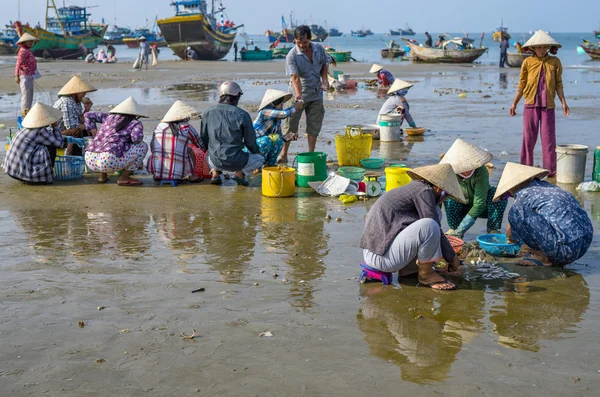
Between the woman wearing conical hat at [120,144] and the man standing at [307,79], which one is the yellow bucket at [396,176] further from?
the woman wearing conical hat at [120,144]

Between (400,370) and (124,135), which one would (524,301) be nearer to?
(400,370)

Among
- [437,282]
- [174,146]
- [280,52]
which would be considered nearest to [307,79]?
[174,146]

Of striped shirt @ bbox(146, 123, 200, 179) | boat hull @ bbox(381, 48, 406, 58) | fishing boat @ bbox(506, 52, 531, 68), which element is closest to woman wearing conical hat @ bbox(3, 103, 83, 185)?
striped shirt @ bbox(146, 123, 200, 179)

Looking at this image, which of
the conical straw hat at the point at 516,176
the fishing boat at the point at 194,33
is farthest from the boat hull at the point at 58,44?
the conical straw hat at the point at 516,176

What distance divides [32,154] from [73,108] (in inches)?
41.2

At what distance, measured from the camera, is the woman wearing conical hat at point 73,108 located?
8922 millimetres

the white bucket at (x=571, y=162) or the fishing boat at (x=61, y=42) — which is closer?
the white bucket at (x=571, y=162)

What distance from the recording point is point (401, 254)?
16.1 ft

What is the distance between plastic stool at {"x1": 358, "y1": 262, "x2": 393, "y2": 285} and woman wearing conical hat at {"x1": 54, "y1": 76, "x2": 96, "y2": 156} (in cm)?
529

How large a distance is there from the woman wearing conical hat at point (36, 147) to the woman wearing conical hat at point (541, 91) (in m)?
5.62

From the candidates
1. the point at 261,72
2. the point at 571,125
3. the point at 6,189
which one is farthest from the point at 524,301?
the point at 261,72

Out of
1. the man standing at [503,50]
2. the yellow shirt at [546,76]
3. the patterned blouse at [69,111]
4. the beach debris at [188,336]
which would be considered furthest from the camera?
the man standing at [503,50]

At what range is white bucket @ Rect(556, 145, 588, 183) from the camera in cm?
827

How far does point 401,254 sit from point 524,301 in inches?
34.9
